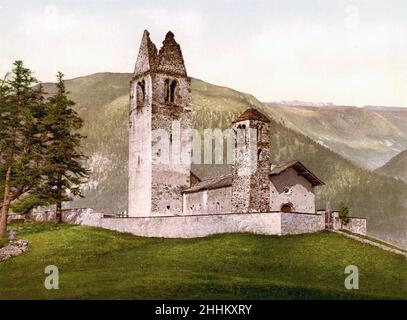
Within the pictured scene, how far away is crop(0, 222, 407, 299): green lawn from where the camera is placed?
2888cm

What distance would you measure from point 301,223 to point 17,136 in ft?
83.8

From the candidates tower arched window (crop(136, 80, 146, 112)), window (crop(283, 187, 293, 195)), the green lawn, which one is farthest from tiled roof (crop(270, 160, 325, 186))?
tower arched window (crop(136, 80, 146, 112))

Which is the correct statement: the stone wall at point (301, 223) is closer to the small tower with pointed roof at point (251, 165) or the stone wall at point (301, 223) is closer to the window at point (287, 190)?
the small tower with pointed roof at point (251, 165)

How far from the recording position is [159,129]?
59094 mm

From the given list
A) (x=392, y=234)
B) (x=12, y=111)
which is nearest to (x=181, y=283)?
(x=12, y=111)

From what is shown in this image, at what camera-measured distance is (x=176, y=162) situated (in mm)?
59875

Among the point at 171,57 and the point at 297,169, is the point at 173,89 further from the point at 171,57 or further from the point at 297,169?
the point at 297,169

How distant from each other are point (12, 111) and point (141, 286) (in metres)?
27.9

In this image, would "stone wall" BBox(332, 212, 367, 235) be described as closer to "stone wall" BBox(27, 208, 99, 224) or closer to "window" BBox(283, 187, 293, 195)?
"window" BBox(283, 187, 293, 195)

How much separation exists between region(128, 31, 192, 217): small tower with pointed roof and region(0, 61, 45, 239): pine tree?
10.2 meters

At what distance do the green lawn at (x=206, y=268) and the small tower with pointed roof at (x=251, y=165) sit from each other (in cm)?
480

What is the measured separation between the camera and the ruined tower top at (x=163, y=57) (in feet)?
198
